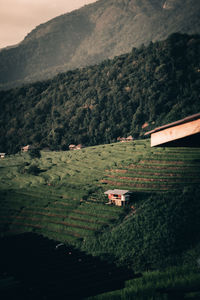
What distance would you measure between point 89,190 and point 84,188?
6.11ft

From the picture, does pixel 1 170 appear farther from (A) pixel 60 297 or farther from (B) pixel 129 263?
(A) pixel 60 297

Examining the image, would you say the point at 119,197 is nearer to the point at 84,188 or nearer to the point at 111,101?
the point at 84,188

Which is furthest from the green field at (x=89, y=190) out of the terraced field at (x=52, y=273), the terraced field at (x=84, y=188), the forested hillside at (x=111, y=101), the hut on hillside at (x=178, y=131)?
the forested hillside at (x=111, y=101)

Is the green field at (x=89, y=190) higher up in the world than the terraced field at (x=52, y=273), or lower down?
higher up

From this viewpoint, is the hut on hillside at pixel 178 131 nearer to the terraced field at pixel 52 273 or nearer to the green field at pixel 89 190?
the terraced field at pixel 52 273

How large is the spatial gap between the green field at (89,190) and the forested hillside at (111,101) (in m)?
43.6

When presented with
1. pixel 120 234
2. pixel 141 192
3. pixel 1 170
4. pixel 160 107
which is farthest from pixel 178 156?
A: pixel 160 107

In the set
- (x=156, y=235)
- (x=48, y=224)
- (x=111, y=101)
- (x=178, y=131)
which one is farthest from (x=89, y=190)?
(x=111, y=101)

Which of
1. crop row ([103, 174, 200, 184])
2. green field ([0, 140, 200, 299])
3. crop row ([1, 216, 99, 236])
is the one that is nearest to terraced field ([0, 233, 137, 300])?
green field ([0, 140, 200, 299])

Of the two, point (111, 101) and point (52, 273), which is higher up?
point (111, 101)

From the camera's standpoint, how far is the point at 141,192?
39906 mm

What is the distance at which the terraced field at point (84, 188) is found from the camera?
36.9 m

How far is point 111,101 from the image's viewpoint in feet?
426

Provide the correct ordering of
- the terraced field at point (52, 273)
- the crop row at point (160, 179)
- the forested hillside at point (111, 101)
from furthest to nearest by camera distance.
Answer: the forested hillside at point (111, 101) < the crop row at point (160, 179) < the terraced field at point (52, 273)
